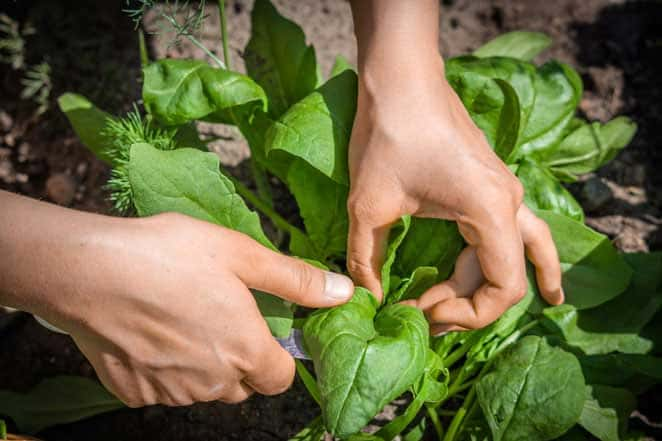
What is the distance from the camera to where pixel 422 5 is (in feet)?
4.04

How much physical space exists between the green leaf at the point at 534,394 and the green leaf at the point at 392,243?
28 cm

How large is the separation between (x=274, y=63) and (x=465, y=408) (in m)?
0.91

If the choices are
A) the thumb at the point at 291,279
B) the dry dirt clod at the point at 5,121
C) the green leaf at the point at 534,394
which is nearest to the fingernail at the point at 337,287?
the thumb at the point at 291,279

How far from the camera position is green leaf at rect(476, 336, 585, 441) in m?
1.19

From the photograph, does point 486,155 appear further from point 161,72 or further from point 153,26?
point 153,26

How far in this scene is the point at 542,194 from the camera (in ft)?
4.68

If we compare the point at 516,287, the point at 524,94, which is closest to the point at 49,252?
the point at 516,287

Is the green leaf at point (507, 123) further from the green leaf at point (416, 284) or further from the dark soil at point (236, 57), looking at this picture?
the dark soil at point (236, 57)

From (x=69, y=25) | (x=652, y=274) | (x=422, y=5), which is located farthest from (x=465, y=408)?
(x=69, y=25)

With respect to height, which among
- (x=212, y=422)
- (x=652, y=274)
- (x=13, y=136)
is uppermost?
(x=13, y=136)

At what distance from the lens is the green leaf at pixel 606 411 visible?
1320 mm

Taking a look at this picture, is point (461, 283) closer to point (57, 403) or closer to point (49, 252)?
point (49, 252)

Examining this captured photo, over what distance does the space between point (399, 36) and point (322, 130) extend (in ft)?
0.74

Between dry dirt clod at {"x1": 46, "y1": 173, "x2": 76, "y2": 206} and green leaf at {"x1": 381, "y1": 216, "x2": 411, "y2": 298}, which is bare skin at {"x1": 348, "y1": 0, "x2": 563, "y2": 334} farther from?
dry dirt clod at {"x1": 46, "y1": 173, "x2": 76, "y2": 206}
